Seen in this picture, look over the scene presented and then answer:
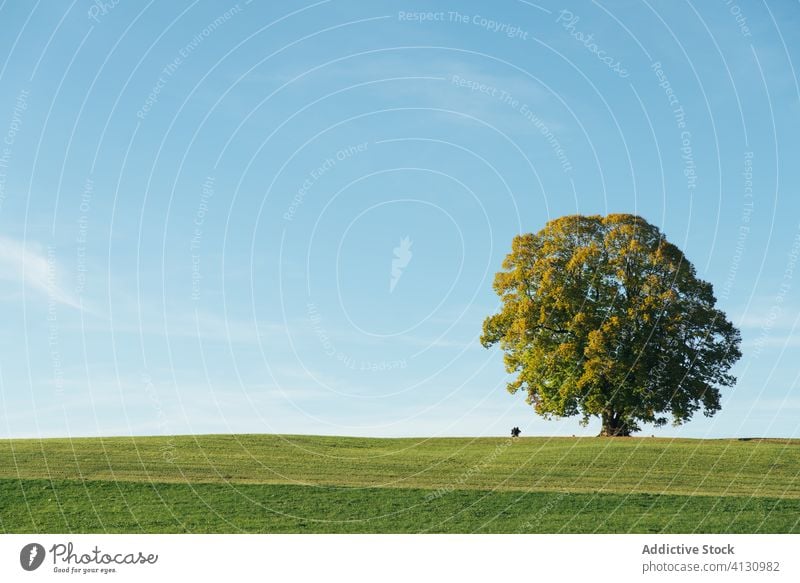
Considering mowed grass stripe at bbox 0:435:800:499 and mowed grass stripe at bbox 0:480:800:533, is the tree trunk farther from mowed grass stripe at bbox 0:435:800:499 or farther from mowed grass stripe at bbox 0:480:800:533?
mowed grass stripe at bbox 0:480:800:533

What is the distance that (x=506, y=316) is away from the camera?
172 ft

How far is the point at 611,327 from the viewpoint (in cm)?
4897

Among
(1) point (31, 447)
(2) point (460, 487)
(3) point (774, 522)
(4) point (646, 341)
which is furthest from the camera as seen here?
(4) point (646, 341)

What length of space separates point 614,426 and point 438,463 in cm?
1298

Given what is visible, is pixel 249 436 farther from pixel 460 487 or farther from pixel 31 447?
pixel 460 487

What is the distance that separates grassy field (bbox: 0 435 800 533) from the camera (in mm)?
29359

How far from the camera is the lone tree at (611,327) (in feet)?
163

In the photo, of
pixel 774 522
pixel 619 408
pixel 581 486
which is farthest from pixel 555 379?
pixel 774 522

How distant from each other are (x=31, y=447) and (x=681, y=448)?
30.6 meters
